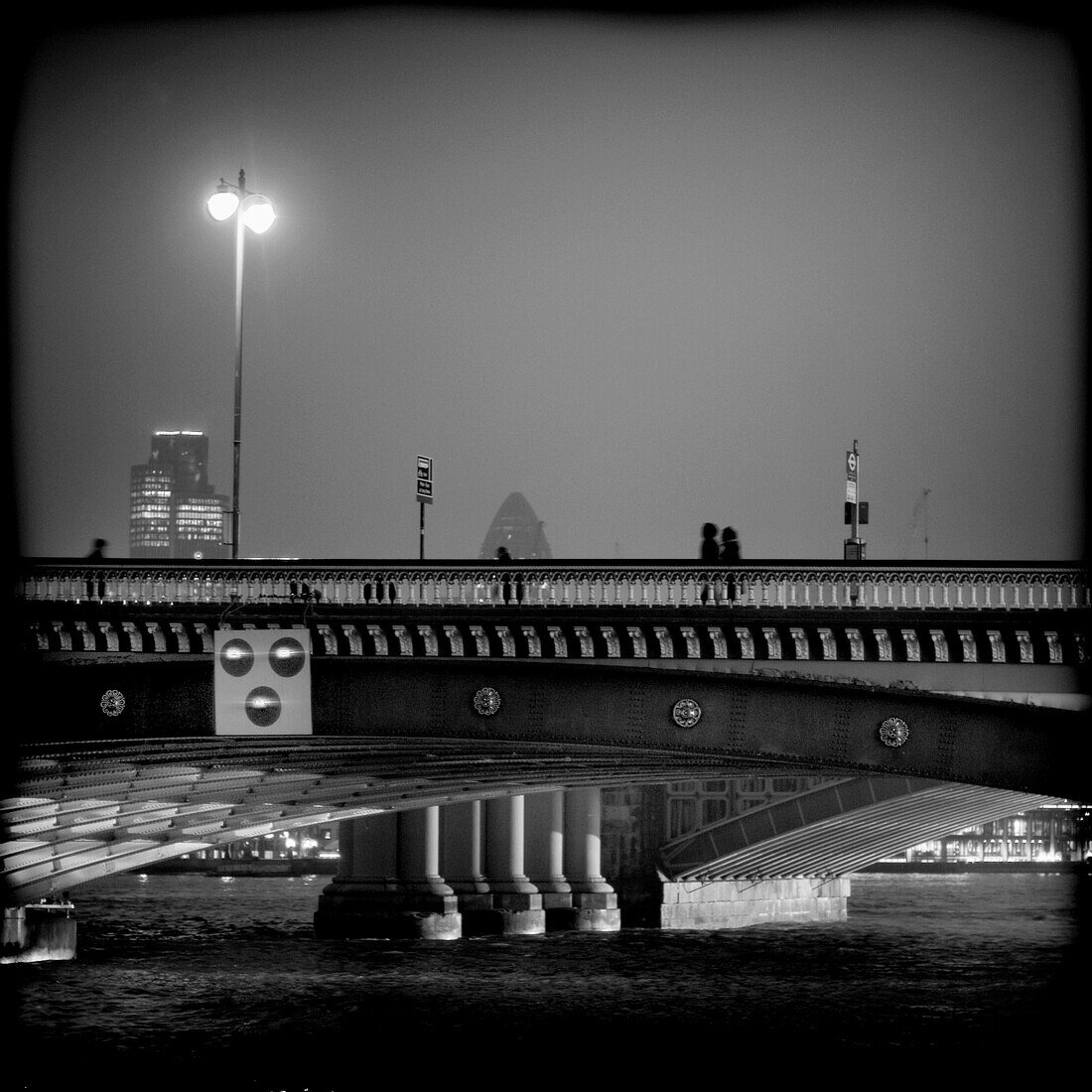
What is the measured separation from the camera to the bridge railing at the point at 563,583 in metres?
35.2

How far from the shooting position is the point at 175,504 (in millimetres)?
54000

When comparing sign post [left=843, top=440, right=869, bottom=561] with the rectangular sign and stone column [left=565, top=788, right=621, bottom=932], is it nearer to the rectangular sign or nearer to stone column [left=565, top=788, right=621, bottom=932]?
the rectangular sign

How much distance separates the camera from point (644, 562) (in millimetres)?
35938

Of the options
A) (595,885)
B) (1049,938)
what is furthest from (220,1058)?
(1049,938)

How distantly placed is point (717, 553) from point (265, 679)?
8.66m

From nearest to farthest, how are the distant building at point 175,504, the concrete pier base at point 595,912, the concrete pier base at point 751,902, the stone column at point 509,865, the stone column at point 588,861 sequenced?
the distant building at point 175,504 → the stone column at point 509,865 → the concrete pier base at point 595,912 → the stone column at point 588,861 → the concrete pier base at point 751,902

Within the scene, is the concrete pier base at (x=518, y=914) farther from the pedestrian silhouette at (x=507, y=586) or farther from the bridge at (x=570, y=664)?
the pedestrian silhouette at (x=507, y=586)

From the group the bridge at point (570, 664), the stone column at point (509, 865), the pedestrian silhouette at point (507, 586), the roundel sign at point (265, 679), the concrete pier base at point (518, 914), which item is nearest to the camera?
the bridge at point (570, 664)

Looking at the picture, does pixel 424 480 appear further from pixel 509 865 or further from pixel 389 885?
pixel 509 865

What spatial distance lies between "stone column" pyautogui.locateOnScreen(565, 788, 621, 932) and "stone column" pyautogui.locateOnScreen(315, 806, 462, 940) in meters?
7.71

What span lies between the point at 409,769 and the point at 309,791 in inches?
232

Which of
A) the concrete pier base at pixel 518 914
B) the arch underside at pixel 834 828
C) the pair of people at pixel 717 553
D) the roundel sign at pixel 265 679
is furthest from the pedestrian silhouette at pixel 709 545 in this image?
the concrete pier base at pixel 518 914

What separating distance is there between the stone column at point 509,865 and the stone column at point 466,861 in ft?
2.29

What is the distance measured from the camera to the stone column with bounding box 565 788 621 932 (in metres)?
82.5
